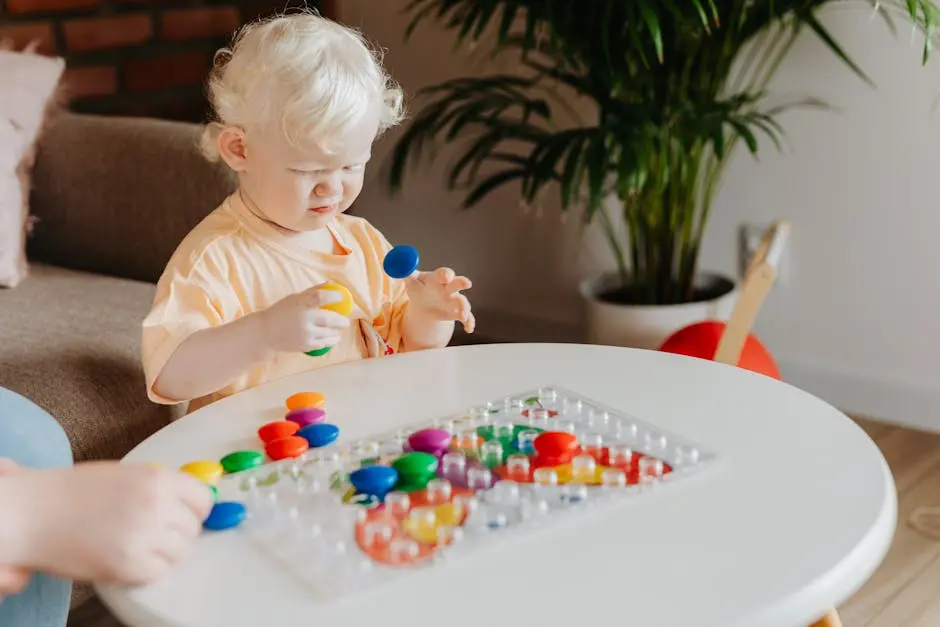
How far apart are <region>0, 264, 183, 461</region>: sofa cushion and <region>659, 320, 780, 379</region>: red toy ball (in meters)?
0.80

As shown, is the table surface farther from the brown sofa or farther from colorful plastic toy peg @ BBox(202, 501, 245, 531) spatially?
the brown sofa

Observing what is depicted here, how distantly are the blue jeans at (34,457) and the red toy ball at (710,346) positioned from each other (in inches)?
39.3

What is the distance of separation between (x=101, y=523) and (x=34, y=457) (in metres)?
0.31

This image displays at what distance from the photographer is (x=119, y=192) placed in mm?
1712

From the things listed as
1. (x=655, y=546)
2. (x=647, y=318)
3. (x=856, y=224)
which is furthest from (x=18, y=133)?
(x=856, y=224)

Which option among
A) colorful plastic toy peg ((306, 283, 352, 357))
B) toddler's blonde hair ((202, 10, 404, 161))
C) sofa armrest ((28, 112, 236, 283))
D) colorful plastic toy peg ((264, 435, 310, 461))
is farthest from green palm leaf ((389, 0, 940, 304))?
colorful plastic toy peg ((264, 435, 310, 461))

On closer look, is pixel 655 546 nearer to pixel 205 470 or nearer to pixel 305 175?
pixel 205 470

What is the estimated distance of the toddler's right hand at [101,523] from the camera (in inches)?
26.1

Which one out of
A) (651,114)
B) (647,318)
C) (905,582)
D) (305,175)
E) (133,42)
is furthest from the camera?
(133,42)

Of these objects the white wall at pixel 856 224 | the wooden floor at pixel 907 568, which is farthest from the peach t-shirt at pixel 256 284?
the white wall at pixel 856 224

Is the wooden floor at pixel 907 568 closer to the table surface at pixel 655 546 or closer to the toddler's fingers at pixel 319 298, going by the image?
the table surface at pixel 655 546

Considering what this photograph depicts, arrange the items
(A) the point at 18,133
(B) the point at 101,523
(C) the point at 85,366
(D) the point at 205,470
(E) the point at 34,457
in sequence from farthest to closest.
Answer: (A) the point at 18,133, (C) the point at 85,366, (E) the point at 34,457, (D) the point at 205,470, (B) the point at 101,523

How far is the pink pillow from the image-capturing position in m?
1.63

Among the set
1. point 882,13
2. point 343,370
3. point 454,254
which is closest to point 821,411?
point 343,370
